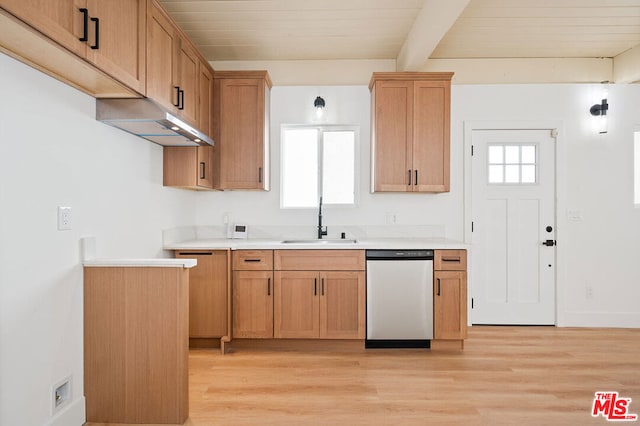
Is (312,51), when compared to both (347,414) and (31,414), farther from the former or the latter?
(31,414)

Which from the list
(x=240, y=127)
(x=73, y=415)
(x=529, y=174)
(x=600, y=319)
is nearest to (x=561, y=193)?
(x=529, y=174)

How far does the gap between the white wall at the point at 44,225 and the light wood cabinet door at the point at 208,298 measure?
32.1 inches

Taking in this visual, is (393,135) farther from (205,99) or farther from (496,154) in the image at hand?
(205,99)

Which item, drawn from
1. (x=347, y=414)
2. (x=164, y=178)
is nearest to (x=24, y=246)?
(x=164, y=178)

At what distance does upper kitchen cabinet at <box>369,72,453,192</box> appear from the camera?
3420 millimetres

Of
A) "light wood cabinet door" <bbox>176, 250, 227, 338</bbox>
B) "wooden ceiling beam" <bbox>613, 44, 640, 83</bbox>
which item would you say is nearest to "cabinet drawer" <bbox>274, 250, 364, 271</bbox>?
"light wood cabinet door" <bbox>176, 250, 227, 338</bbox>

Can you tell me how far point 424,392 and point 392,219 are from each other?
70.5 inches

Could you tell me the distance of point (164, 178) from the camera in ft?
10.2

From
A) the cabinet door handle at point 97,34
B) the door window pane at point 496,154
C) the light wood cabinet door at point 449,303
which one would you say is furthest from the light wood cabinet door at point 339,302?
the cabinet door handle at point 97,34

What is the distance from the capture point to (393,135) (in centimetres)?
344

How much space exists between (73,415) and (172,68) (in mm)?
2186

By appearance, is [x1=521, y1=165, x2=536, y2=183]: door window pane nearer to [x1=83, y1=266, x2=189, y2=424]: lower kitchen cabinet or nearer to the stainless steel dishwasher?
the stainless steel dishwasher

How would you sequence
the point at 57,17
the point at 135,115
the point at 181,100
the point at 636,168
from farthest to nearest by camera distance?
the point at 636,168, the point at 181,100, the point at 135,115, the point at 57,17

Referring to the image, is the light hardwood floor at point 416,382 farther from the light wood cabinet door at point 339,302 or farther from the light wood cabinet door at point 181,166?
the light wood cabinet door at point 181,166
